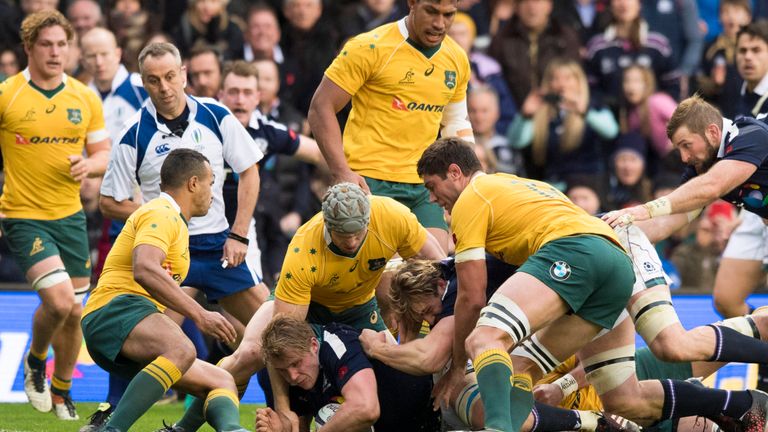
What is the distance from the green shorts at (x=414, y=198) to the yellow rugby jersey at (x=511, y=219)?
5.10 ft

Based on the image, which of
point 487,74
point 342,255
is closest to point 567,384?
point 342,255

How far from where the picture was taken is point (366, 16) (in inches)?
559

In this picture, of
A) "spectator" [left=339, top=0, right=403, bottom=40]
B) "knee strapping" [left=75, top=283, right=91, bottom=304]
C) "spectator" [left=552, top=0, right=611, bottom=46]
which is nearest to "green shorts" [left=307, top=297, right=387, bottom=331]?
"knee strapping" [left=75, top=283, right=91, bottom=304]

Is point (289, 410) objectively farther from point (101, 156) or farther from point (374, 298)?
point (101, 156)

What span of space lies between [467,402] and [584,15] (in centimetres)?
811

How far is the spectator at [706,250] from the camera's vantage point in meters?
13.4

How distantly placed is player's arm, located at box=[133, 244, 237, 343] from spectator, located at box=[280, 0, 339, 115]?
237 inches

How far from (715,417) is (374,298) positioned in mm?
2255

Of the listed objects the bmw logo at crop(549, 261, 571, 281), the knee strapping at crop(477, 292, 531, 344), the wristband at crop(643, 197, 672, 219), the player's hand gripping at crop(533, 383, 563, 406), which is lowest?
the player's hand gripping at crop(533, 383, 563, 406)

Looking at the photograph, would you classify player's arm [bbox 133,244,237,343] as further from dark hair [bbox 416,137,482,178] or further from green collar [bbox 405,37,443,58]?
green collar [bbox 405,37,443,58]

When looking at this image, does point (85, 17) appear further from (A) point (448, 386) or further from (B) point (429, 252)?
(A) point (448, 386)

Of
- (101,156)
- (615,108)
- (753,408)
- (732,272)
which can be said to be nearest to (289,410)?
(753,408)

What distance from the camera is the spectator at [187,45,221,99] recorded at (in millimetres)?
11805

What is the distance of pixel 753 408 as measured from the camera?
26.7 feet
